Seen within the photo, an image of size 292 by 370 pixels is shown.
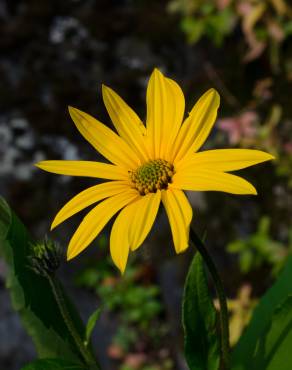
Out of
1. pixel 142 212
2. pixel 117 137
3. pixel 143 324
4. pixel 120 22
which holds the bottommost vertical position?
pixel 143 324

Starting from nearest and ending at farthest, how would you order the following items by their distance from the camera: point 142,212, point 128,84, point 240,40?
point 142,212 < point 240,40 < point 128,84

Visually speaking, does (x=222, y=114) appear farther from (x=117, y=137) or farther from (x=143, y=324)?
(x=117, y=137)

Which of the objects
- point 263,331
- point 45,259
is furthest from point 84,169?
point 263,331

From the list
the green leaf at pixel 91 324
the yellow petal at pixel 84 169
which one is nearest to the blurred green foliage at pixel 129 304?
the green leaf at pixel 91 324

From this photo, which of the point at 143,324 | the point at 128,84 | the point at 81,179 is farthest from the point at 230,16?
the point at 143,324

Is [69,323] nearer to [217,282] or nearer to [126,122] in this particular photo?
[217,282]

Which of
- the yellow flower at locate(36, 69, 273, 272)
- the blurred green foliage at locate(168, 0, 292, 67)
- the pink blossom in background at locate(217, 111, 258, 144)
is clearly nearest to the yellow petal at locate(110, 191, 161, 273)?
the yellow flower at locate(36, 69, 273, 272)
